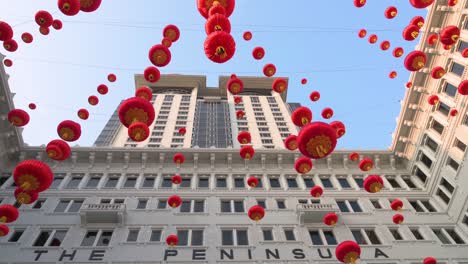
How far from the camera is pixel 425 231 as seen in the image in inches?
858

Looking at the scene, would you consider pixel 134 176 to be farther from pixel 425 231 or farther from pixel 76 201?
pixel 425 231

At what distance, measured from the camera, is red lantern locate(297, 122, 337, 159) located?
29.6 feet

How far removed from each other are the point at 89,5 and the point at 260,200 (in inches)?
669

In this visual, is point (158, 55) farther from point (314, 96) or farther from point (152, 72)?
point (314, 96)

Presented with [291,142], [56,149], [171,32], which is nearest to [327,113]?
[291,142]

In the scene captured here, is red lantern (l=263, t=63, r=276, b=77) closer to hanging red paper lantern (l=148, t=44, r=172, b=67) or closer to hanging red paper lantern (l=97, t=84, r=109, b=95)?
hanging red paper lantern (l=148, t=44, r=172, b=67)

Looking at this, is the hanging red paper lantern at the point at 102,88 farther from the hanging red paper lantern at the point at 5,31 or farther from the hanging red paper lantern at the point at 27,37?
the hanging red paper lantern at the point at 5,31

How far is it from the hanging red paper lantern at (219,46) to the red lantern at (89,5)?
4548 millimetres

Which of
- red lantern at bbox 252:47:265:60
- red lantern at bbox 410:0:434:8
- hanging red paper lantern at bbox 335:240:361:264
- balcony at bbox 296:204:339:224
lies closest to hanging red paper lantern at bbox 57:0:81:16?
red lantern at bbox 252:47:265:60

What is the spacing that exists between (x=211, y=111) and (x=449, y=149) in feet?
186

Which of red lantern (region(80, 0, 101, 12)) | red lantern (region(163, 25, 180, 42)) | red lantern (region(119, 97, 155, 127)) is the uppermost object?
red lantern (region(163, 25, 180, 42))

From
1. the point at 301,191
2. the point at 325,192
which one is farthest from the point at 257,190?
the point at 325,192

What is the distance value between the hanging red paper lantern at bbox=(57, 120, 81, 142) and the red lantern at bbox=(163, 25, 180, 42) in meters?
5.46

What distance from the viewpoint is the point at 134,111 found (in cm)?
1059
